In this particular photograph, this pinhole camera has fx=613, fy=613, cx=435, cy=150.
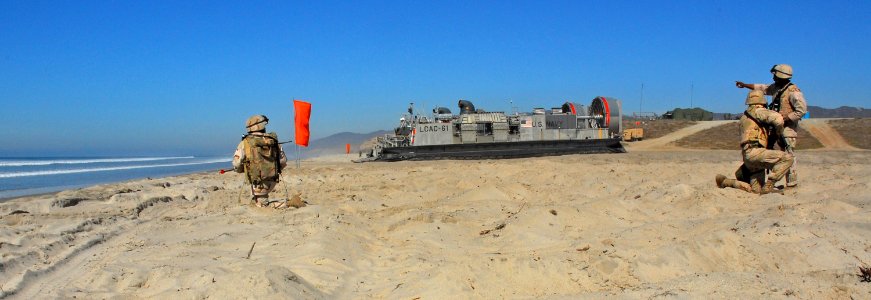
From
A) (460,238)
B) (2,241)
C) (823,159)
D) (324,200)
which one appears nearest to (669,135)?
(823,159)

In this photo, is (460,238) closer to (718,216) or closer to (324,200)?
(718,216)

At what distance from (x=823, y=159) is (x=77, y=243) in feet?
58.8

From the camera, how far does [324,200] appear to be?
9375 millimetres

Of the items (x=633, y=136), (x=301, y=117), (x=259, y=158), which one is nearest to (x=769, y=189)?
(x=259, y=158)

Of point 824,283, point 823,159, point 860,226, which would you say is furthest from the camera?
point 823,159

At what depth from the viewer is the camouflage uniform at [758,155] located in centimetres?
802

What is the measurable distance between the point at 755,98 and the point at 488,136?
1539 cm

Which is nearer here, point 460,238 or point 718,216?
point 460,238

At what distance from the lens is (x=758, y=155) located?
814 centimetres

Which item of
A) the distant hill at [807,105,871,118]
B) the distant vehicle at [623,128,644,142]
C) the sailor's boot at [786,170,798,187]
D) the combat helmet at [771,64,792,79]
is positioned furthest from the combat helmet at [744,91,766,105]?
the distant hill at [807,105,871,118]

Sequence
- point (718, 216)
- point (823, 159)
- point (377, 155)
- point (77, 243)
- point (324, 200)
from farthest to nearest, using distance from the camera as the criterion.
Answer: point (377, 155) → point (823, 159) → point (324, 200) → point (718, 216) → point (77, 243)

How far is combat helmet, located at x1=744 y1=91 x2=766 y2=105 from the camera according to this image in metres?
8.44

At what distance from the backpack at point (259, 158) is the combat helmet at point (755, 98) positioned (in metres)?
6.54

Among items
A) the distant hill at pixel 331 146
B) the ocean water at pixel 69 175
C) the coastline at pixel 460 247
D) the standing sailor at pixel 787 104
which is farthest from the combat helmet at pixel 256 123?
the distant hill at pixel 331 146
